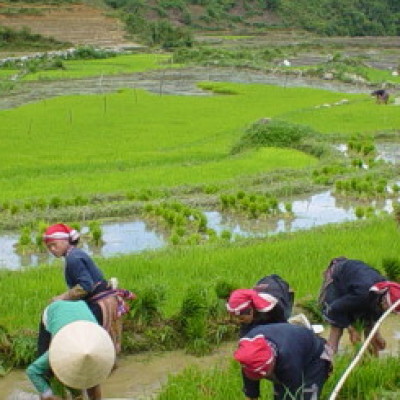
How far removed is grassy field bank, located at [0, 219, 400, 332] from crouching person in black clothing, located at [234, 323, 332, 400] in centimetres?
244

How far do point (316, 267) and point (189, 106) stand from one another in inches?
666

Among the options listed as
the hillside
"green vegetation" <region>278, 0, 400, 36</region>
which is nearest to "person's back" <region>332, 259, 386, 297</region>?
the hillside

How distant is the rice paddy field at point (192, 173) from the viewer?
660cm

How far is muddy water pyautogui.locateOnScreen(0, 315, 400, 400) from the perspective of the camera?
18.7 ft

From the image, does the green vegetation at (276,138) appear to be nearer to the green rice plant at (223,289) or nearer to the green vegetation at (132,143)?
the green vegetation at (132,143)

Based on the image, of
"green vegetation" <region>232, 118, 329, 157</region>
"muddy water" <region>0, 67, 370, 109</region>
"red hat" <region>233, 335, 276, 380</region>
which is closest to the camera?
"red hat" <region>233, 335, 276, 380</region>

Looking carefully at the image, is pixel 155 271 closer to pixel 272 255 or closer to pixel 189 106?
pixel 272 255

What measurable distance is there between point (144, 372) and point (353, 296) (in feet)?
5.91

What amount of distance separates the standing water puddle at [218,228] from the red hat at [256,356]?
19.9 feet

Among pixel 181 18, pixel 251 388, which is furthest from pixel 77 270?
pixel 181 18

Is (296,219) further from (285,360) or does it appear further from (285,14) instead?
(285,14)

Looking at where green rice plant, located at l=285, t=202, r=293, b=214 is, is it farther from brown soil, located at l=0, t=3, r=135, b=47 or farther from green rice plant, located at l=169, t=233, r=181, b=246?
brown soil, located at l=0, t=3, r=135, b=47

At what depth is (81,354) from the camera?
4.01 m

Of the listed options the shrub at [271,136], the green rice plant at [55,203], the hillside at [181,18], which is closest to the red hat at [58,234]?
the green rice plant at [55,203]
